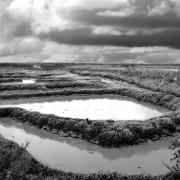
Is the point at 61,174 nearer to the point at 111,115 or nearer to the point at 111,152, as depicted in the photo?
the point at 111,152

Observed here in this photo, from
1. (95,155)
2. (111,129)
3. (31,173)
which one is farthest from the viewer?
(111,129)

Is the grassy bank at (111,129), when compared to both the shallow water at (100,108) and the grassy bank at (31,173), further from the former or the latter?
the grassy bank at (31,173)

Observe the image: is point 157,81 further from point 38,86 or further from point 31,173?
point 31,173

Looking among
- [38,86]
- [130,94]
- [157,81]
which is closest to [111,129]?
[130,94]

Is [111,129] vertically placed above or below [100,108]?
above

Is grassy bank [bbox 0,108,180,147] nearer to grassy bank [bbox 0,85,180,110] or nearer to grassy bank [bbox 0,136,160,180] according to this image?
grassy bank [bbox 0,136,160,180]

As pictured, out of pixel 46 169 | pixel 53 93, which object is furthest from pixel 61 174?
pixel 53 93
